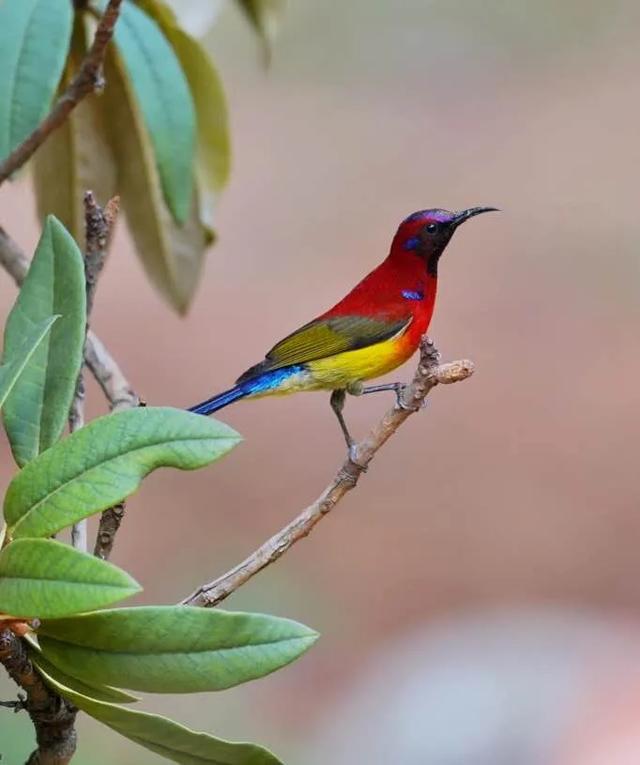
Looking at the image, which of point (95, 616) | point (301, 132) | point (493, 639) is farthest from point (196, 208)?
point (301, 132)

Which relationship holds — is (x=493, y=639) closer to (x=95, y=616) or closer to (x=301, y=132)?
(x=95, y=616)

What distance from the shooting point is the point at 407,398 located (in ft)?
4.19

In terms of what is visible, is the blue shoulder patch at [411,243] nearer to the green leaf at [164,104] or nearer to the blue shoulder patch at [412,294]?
the blue shoulder patch at [412,294]

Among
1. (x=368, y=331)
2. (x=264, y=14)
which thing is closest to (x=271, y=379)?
(x=368, y=331)

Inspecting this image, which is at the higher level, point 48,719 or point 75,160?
point 75,160

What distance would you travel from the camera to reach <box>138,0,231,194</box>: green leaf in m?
2.40

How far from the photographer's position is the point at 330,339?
2.00 metres

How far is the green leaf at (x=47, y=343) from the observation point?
4.16 feet

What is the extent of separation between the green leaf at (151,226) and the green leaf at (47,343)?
44.7 inches

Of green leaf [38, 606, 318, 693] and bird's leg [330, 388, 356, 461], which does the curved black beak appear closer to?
bird's leg [330, 388, 356, 461]

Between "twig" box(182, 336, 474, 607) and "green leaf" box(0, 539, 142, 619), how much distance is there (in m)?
0.23

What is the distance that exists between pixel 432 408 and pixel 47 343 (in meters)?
6.07

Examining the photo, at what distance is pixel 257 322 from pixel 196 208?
5.54 metres

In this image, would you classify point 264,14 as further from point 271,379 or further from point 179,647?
point 179,647
